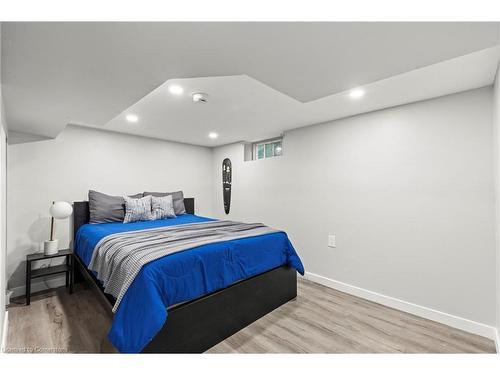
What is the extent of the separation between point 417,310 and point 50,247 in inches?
164

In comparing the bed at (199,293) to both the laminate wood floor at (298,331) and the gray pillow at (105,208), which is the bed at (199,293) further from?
the gray pillow at (105,208)

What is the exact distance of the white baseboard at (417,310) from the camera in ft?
6.87

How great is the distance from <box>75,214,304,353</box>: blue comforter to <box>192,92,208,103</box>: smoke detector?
142cm

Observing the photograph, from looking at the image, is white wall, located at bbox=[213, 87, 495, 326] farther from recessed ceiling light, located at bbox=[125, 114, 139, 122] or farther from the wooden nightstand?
the wooden nightstand

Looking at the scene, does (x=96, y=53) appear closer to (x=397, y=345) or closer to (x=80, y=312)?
(x=80, y=312)

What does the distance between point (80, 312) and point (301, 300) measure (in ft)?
7.76

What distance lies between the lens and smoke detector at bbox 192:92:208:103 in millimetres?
2318

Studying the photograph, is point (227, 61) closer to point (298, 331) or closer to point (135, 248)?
point (135, 248)

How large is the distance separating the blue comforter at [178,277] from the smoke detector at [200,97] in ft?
4.67

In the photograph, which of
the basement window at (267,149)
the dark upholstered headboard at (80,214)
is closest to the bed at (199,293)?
the dark upholstered headboard at (80,214)

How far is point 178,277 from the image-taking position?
1768mm

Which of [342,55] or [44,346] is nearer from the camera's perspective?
[342,55]
